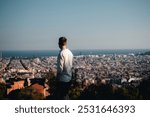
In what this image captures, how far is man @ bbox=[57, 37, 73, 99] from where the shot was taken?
429 cm

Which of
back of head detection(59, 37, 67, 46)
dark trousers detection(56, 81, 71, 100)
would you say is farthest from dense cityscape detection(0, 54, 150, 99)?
back of head detection(59, 37, 67, 46)

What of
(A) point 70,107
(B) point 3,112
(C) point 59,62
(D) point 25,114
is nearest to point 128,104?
(A) point 70,107

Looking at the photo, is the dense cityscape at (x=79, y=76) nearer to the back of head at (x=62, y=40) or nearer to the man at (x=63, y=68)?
the man at (x=63, y=68)

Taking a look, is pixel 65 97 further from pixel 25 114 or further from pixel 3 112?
pixel 3 112

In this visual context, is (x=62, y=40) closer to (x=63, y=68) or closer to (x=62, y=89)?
(x=63, y=68)

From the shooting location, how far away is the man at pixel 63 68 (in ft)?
14.1

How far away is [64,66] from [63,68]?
32 millimetres

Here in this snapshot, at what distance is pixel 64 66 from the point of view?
14.2 ft

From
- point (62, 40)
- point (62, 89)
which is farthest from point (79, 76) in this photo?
point (62, 40)

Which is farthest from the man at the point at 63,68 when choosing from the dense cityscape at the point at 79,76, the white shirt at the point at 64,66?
the dense cityscape at the point at 79,76

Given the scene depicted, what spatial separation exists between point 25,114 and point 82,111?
32.0 inches

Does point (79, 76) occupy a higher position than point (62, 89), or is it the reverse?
point (62, 89)

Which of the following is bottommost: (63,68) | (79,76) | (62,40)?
(79,76)

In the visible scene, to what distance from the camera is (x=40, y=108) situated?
440 centimetres
